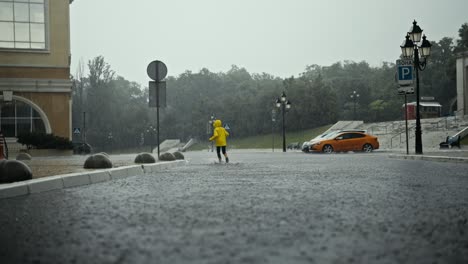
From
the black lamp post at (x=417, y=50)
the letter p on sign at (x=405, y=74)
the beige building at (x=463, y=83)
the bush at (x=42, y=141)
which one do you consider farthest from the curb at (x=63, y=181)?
the beige building at (x=463, y=83)

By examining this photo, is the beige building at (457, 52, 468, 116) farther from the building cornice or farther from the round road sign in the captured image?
the round road sign

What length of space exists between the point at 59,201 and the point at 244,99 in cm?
9878

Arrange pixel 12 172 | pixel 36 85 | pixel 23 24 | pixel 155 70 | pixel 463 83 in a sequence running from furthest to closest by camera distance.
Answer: pixel 463 83, pixel 36 85, pixel 23 24, pixel 155 70, pixel 12 172

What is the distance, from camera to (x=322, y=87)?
89.7 meters

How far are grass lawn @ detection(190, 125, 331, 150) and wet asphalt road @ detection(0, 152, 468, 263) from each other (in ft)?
220

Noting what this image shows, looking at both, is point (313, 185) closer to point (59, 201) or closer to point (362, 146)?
point (59, 201)

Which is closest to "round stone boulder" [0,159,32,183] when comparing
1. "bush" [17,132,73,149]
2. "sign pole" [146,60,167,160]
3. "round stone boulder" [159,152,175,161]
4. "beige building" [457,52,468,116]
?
"sign pole" [146,60,167,160]

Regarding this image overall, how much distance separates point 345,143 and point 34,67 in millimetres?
19957

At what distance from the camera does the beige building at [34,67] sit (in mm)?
29016

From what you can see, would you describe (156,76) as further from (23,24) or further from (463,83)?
(463,83)

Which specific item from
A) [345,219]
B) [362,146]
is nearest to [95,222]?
[345,219]

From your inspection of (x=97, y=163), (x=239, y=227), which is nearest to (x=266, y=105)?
(x=97, y=163)

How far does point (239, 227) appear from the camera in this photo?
14.1 feet

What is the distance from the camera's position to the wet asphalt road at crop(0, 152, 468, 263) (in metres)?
3.29
